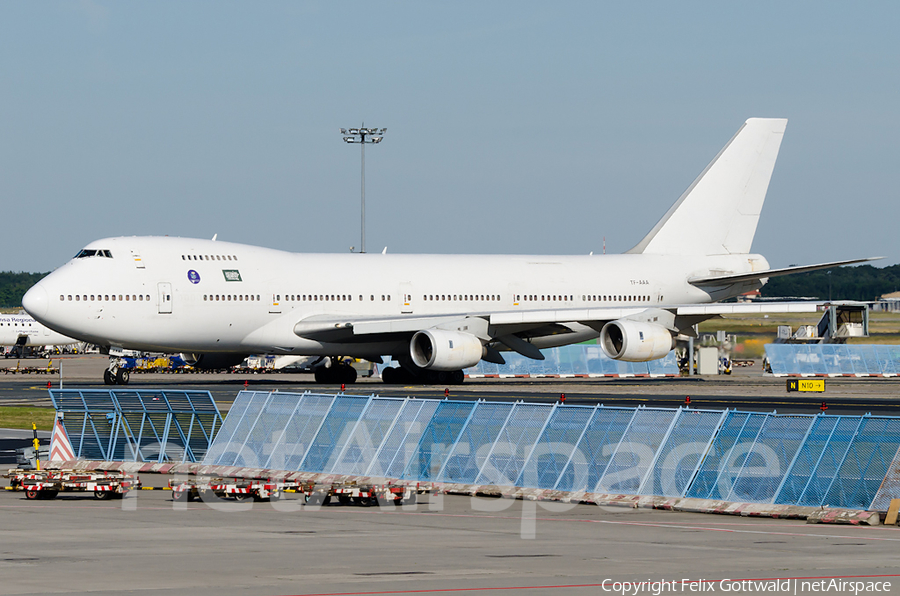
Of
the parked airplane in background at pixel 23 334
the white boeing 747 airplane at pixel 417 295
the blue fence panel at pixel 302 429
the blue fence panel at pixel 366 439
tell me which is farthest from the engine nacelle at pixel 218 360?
the parked airplane in background at pixel 23 334

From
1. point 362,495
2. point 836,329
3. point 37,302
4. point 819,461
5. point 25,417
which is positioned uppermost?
point 37,302

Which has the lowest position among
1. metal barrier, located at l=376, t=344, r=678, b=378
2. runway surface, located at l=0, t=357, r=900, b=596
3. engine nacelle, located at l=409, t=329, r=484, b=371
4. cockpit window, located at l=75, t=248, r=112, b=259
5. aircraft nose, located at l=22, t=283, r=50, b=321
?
metal barrier, located at l=376, t=344, r=678, b=378

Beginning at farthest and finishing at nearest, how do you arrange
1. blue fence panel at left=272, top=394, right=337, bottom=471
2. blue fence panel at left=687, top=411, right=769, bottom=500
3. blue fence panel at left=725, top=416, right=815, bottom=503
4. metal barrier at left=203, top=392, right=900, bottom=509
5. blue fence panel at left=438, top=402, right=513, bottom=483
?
blue fence panel at left=272, top=394, right=337, bottom=471, blue fence panel at left=438, top=402, right=513, bottom=483, blue fence panel at left=687, top=411, right=769, bottom=500, blue fence panel at left=725, top=416, right=815, bottom=503, metal barrier at left=203, top=392, right=900, bottom=509

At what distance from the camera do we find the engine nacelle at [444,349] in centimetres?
4772

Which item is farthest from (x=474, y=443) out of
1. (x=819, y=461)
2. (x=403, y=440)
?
(x=819, y=461)

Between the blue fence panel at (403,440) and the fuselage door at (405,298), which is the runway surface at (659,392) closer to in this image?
the fuselage door at (405,298)

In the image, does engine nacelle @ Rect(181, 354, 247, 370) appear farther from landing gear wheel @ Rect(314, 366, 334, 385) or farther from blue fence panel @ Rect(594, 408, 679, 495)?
blue fence panel @ Rect(594, 408, 679, 495)

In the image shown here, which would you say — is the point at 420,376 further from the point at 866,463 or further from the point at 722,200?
the point at 866,463

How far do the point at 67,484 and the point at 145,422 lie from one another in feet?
16.5

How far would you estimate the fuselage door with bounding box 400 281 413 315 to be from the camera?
52781 millimetres

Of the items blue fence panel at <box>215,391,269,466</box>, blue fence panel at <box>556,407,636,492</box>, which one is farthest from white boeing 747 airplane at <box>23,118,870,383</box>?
blue fence panel at <box>556,407,636,492</box>

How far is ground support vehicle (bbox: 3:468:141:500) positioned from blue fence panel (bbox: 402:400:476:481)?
4890mm

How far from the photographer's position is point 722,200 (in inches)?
2404

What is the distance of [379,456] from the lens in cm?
2295
